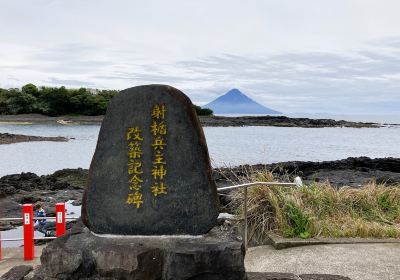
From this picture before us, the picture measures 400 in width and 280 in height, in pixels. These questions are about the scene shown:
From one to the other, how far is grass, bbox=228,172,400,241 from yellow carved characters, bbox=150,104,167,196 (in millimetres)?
3099

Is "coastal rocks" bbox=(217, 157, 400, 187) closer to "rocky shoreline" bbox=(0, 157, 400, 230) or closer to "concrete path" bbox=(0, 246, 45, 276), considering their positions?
"rocky shoreline" bbox=(0, 157, 400, 230)

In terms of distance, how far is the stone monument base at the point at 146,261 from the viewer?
4.03 m

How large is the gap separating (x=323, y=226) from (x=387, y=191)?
1899 millimetres

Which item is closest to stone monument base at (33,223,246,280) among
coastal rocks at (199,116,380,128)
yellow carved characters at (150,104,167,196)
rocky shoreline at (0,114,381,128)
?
yellow carved characters at (150,104,167,196)

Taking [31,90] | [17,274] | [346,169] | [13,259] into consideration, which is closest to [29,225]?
[13,259]

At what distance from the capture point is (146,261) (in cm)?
404

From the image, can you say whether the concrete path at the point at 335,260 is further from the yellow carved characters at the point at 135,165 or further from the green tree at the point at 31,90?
the green tree at the point at 31,90

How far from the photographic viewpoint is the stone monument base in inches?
159

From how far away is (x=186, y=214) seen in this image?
4.27 metres

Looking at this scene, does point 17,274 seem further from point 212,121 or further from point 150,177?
point 212,121

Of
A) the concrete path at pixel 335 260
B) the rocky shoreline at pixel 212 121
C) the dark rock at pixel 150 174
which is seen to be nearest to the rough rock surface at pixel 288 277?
the concrete path at pixel 335 260

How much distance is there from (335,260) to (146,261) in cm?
297

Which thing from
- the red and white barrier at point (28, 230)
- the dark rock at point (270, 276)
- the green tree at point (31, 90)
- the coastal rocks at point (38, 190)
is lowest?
the coastal rocks at point (38, 190)

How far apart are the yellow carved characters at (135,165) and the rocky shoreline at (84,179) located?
9.38m
